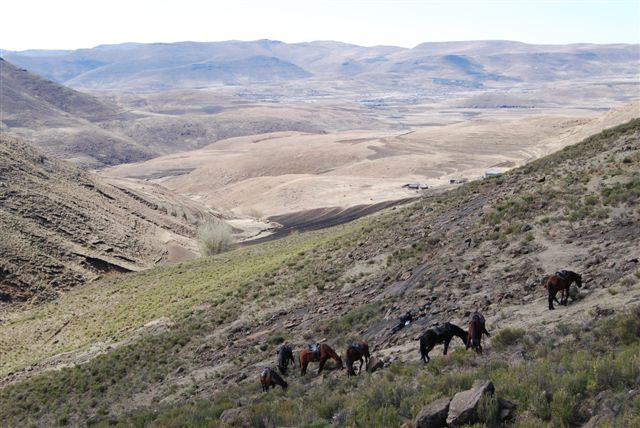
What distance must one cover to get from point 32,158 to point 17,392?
5310 cm

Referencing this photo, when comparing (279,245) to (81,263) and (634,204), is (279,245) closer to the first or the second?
(81,263)

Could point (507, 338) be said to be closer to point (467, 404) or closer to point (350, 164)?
point (467, 404)

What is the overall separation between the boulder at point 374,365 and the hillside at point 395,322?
355 millimetres

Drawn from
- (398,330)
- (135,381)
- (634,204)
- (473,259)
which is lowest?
(135,381)

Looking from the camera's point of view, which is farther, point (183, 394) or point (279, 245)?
point (279, 245)

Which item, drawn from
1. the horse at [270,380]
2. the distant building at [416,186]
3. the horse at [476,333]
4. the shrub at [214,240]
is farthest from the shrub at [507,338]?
the distant building at [416,186]

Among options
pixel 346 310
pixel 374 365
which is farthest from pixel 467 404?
pixel 346 310

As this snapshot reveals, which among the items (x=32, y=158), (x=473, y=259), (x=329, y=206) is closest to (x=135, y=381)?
(x=473, y=259)

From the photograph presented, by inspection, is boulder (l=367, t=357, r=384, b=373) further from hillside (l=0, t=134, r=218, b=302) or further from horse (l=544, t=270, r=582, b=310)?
hillside (l=0, t=134, r=218, b=302)

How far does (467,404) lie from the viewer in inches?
360

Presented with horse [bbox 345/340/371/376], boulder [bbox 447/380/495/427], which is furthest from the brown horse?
boulder [bbox 447/380/495/427]

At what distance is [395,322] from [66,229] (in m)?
44.7

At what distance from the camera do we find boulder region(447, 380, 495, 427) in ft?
29.5

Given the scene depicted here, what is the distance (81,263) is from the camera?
50625 millimetres
